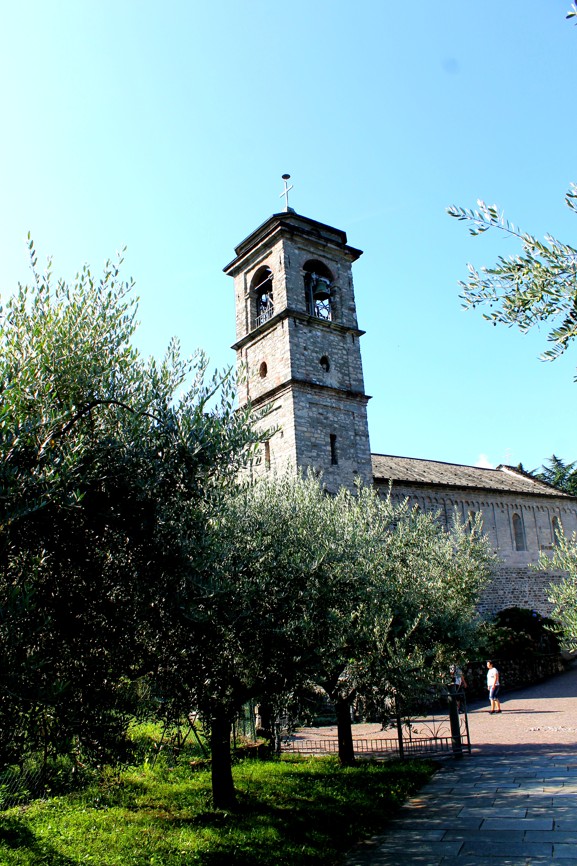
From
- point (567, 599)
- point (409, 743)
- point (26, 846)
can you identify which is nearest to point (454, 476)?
point (409, 743)

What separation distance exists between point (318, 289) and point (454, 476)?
12413mm

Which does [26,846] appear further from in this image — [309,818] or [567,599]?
[567,599]

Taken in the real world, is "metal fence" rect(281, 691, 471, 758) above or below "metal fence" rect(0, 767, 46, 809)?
below

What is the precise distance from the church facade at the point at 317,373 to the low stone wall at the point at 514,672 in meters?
3.38

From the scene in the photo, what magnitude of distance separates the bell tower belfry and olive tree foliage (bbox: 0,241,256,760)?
1429 centimetres

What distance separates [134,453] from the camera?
251 inches

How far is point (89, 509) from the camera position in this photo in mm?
6070

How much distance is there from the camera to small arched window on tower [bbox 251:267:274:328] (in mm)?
25531

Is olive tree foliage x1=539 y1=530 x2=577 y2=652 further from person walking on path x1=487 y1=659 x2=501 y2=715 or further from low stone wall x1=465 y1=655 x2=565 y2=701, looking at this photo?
low stone wall x1=465 y1=655 x2=565 y2=701

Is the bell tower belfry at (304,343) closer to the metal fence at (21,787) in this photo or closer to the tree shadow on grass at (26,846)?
the metal fence at (21,787)

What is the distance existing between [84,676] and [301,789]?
20.5 ft

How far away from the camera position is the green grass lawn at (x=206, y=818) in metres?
7.77

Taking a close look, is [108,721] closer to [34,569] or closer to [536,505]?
[34,569]

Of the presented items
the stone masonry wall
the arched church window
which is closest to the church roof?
the stone masonry wall
